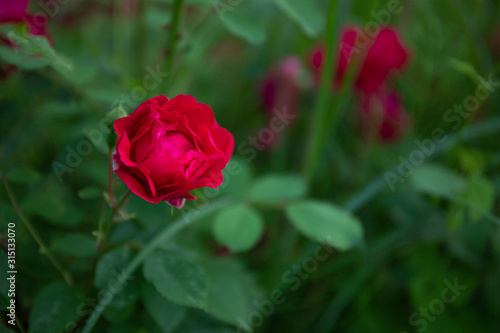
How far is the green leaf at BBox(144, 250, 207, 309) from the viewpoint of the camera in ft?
1.37

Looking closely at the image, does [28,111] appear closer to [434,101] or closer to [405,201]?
Result: [405,201]

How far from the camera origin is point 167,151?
0.36 metres

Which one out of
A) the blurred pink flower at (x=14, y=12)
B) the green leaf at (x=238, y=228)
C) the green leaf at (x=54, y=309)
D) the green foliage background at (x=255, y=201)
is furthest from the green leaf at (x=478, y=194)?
the blurred pink flower at (x=14, y=12)

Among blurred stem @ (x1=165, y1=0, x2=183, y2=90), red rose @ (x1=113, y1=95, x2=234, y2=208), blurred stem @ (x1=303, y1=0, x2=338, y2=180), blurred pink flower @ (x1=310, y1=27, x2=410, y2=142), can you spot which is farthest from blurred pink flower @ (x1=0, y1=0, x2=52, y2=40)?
blurred pink flower @ (x1=310, y1=27, x2=410, y2=142)

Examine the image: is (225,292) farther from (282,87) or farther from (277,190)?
(282,87)

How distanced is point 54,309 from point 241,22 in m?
0.44

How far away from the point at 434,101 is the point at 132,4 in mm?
795

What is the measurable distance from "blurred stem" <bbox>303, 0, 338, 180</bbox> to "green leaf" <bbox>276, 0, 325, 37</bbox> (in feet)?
0.09

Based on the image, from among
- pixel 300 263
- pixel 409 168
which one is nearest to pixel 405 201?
pixel 409 168

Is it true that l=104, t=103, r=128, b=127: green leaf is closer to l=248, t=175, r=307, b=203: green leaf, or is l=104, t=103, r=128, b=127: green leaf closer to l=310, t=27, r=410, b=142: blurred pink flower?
l=248, t=175, r=307, b=203: green leaf

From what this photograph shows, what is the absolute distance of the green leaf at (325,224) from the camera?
62 centimetres

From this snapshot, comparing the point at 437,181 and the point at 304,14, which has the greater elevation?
the point at 304,14

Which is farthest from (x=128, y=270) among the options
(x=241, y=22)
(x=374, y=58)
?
(x=374, y=58)

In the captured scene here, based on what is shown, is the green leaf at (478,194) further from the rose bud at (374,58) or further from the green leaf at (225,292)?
the green leaf at (225,292)
